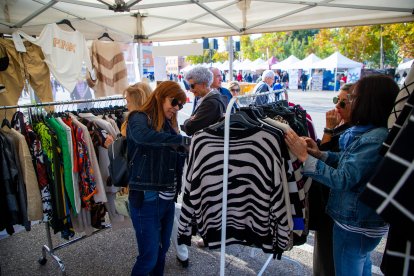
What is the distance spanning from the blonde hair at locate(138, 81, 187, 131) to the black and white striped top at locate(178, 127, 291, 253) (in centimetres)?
56

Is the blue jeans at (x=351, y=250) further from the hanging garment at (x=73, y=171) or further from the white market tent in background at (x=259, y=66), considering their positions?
the white market tent in background at (x=259, y=66)

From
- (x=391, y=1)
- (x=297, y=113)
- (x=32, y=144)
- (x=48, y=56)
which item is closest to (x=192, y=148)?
(x=297, y=113)

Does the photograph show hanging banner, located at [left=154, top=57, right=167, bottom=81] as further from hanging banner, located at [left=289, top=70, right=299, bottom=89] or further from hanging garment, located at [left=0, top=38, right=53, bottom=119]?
hanging banner, located at [left=289, top=70, right=299, bottom=89]

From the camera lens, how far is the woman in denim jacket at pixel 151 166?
6.70ft

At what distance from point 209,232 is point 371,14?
3.77 metres

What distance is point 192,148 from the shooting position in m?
1.71

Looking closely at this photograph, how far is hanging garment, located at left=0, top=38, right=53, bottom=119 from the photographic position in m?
3.76

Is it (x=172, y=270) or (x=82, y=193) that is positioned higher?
(x=82, y=193)

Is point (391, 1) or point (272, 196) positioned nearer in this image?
point (272, 196)

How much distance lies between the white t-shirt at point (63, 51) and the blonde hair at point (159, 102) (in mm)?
2529

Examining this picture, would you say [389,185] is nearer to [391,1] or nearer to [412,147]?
[412,147]

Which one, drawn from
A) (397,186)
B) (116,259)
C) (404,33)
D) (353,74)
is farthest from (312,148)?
(353,74)

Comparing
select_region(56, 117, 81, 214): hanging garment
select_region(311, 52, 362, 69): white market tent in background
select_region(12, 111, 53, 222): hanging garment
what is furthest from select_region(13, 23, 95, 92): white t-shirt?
select_region(311, 52, 362, 69): white market tent in background

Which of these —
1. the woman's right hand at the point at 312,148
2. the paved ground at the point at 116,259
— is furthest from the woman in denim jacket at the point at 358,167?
the paved ground at the point at 116,259
